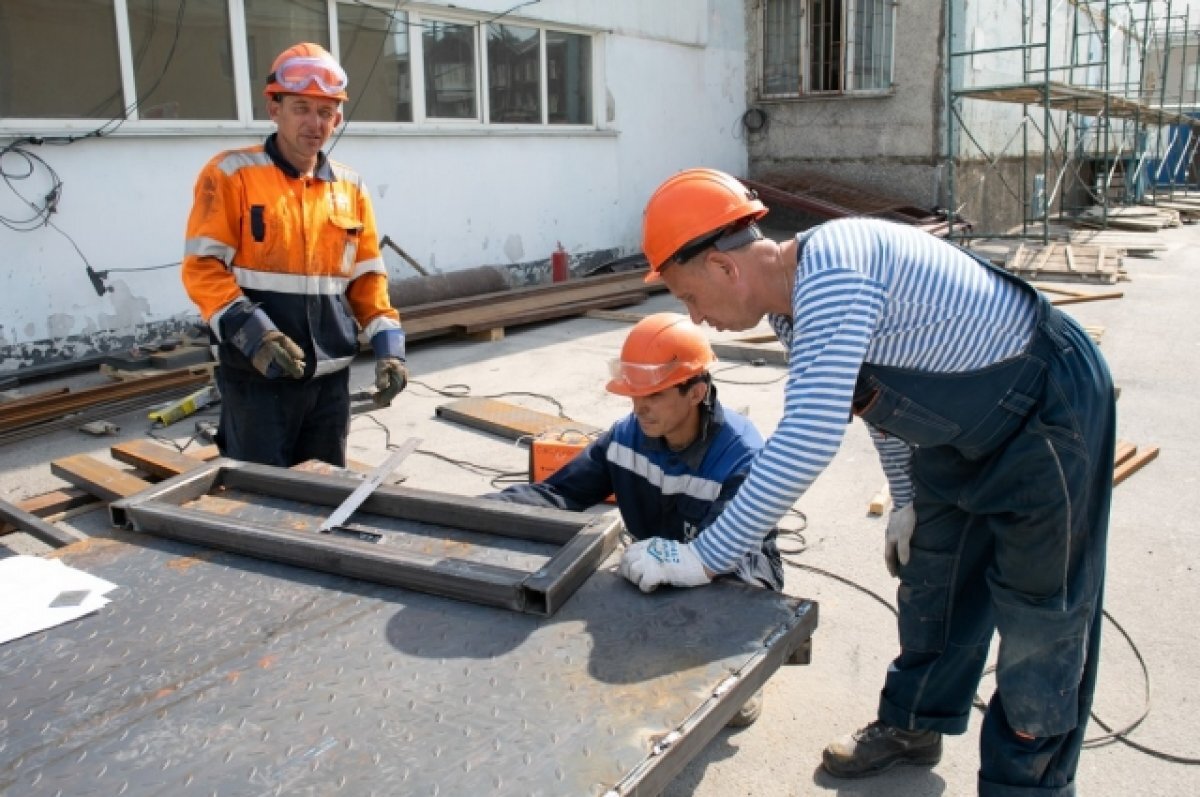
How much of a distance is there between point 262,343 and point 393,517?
0.86 m

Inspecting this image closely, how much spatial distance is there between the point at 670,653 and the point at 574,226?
9540 mm

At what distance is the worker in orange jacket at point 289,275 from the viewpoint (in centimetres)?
299

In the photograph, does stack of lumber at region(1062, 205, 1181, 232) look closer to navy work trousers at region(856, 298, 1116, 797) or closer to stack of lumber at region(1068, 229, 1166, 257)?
stack of lumber at region(1068, 229, 1166, 257)

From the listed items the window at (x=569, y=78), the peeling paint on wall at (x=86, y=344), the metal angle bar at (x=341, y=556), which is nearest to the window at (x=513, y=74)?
the window at (x=569, y=78)

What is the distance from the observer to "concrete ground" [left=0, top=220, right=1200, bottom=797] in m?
2.48

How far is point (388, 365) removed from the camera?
11.0 feet

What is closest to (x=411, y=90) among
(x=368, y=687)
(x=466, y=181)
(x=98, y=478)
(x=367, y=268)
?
(x=466, y=181)

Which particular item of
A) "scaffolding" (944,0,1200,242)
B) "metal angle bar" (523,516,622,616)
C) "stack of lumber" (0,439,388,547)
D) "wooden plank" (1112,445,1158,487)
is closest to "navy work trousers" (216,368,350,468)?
"stack of lumber" (0,439,388,547)

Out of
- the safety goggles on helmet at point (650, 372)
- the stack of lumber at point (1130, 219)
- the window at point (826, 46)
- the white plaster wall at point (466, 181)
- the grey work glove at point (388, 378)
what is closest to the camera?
the safety goggles on helmet at point (650, 372)

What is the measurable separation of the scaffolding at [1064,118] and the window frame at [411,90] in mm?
4491

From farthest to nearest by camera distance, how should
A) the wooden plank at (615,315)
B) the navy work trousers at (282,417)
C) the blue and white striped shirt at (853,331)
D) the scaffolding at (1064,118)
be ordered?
the scaffolding at (1064,118) < the wooden plank at (615,315) < the navy work trousers at (282,417) < the blue and white striped shirt at (853,331)

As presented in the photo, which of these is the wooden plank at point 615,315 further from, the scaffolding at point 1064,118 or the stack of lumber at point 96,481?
the scaffolding at point 1064,118

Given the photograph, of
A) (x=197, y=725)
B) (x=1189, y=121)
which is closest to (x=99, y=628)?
(x=197, y=725)

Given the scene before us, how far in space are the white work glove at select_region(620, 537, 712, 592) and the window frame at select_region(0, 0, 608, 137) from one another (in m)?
6.28
